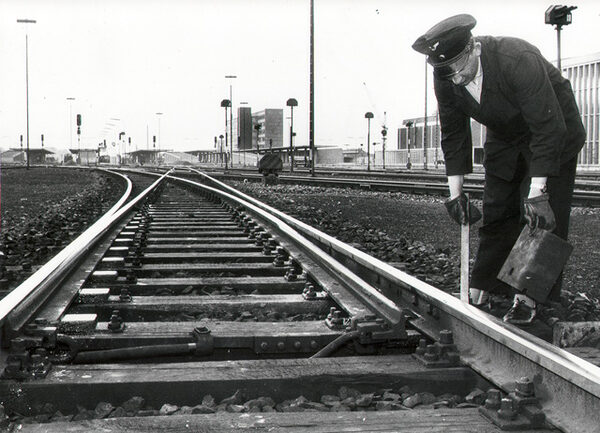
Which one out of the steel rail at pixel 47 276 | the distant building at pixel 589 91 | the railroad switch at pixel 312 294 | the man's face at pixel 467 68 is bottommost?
the railroad switch at pixel 312 294

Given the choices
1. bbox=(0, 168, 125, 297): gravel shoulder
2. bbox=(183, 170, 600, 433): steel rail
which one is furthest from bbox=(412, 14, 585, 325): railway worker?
bbox=(0, 168, 125, 297): gravel shoulder

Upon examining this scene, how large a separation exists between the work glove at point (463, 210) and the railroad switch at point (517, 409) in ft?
4.74

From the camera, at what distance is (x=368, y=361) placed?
112 inches

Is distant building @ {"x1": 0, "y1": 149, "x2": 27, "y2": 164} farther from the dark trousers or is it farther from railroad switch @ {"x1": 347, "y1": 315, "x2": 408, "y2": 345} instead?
railroad switch @ {"x1": 347, "y1": 315, "x2": 408, "y2": 345}

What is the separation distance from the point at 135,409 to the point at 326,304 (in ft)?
5.24

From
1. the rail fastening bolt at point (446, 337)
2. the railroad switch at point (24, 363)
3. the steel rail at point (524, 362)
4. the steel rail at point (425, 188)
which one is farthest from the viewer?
the steel rail at point (425, 188)

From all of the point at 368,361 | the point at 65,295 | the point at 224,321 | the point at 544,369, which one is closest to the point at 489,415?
the point at 544,369

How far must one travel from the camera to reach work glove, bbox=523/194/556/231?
123 inches

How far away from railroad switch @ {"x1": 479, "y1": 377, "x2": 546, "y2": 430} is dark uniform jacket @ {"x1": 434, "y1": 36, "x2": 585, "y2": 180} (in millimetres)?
1159

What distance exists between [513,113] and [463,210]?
53cm

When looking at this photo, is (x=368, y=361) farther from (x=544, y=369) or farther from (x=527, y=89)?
(x=527, y=89)

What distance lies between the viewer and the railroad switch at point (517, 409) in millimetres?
2211

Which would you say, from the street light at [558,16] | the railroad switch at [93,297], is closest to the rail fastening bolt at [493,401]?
the railroad switch at [93,297]

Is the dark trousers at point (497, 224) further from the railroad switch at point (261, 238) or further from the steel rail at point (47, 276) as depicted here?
the railroad switch at point (261, 238)
